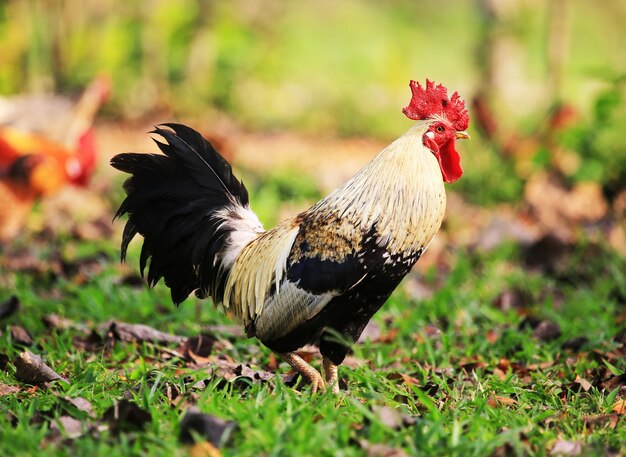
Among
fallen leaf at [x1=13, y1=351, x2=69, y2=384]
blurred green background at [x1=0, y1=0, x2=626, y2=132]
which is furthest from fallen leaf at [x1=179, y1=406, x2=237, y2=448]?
blurred green background at [x1=0, y1=0, x2=626, y2=132]

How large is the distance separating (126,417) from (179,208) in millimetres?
1159

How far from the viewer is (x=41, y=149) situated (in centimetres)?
680

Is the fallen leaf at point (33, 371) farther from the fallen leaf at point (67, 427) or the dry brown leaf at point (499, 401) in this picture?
the dry brown leaf at point (499, 401)

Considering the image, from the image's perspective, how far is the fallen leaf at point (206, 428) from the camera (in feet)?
8.06

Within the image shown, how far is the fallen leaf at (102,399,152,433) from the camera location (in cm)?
254

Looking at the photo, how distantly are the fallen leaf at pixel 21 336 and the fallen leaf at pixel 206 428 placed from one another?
67.2 inches

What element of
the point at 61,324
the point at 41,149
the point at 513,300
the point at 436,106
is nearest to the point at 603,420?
the point at 436,106

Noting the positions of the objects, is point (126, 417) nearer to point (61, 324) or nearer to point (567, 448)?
point (567, 448)

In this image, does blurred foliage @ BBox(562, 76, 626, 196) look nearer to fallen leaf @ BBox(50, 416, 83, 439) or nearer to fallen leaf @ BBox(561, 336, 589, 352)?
fallen leaf @ BBox(561, 336, 589, 352)

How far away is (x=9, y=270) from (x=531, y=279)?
3709mm

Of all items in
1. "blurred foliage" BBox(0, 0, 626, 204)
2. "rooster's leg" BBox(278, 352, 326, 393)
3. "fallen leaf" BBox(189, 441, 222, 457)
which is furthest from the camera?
"blurred foliage" BBox(0, 0, 626, 204)

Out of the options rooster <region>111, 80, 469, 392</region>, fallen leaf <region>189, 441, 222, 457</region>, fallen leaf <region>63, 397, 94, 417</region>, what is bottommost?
fallen leaf <region>63, 397, 94, 417</region>

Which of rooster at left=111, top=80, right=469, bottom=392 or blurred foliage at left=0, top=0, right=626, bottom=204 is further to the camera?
blurred foliage at left=0, top=0, right=626, bottom=204

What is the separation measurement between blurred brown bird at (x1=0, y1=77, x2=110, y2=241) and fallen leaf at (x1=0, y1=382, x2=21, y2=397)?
11.1ft
